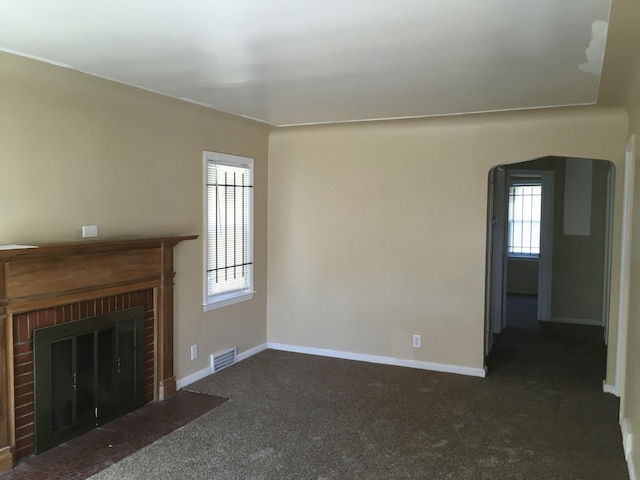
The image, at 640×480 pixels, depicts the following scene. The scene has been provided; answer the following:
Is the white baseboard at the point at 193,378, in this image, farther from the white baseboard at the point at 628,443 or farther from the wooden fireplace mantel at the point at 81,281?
the white baseboard at the point at 628,443

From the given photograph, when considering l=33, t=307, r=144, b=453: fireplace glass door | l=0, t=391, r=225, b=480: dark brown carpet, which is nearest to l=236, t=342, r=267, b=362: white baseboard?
l=0, t=391, r=225, b=480: dark brown carpet

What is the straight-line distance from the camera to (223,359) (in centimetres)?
489

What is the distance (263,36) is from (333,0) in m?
0.54

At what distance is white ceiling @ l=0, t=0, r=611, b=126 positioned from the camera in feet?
7.00

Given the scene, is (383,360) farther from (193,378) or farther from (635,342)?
(635,342)

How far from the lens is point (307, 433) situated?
353cm

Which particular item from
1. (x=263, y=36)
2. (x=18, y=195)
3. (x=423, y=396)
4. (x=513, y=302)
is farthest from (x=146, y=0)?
(x=513, y=302)

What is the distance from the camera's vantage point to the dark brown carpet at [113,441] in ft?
9.77

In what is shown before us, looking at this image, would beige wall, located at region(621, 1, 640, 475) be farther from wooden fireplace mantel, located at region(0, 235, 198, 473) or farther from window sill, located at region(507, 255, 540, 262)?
window sill, located at region(507, 255, 540, 262)

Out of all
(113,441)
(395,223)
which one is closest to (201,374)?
(113,441)

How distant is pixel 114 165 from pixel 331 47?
193 centimetres

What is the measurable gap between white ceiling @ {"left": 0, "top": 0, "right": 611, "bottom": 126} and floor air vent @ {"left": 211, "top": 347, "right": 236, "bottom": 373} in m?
2.35

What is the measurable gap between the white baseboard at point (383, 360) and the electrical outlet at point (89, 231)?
263cm

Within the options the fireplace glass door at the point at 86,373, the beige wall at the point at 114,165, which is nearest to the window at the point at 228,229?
the beige wall at the point at 114,165
